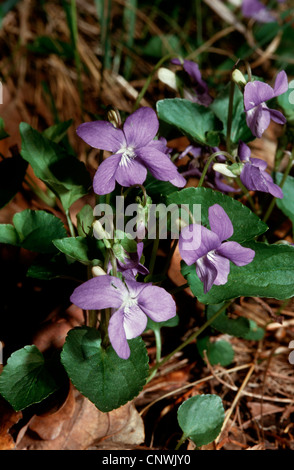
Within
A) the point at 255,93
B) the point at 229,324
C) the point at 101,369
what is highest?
the point at 255,93

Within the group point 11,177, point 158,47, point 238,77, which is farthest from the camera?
point 158,47

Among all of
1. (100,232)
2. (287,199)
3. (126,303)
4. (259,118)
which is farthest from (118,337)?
(287,199)

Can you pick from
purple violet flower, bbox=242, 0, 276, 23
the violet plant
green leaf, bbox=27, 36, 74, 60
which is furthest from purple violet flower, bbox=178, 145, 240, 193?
purple violet flower, bbox=242, 0, 276, 23

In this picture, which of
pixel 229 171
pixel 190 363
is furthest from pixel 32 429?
pixel 229 171

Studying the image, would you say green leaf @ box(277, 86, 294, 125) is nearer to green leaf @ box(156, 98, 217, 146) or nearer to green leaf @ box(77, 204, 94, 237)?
green leaf @ box(156, 98, 217, 146)

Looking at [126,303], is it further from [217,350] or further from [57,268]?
[217,350]

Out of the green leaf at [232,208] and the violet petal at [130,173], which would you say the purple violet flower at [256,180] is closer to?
the green leaf at [232,208]

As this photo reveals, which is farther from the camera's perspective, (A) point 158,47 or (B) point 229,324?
(A) point 158,47
